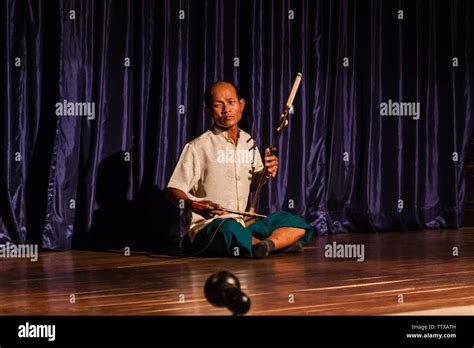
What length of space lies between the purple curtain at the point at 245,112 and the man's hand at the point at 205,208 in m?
0.73

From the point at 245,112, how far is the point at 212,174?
35.9 inches

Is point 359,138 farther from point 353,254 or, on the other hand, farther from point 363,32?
point 353,254

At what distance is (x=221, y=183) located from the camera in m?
4.24

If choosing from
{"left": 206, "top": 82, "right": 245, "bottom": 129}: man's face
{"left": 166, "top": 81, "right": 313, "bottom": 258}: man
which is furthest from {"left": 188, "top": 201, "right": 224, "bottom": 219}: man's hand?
{"left": 206, "top": 82, "right": 245, "bottom": 129}: man's face

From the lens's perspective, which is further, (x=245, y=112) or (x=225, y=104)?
(x=245, y=112)

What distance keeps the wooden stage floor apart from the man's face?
2.22 ft

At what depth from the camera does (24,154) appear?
15.0 ft

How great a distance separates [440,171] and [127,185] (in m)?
2.07

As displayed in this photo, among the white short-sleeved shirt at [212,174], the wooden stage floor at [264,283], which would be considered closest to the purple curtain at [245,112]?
the wooden stage floor at [264,283]

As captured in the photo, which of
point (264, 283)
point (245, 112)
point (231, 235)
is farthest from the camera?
point (245, 112)

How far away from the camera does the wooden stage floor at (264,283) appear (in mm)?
2855

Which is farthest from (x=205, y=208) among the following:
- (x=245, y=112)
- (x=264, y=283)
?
(x=245, y=112)

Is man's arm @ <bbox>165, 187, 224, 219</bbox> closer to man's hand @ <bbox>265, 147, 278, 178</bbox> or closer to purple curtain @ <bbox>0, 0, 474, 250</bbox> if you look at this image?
man's hand @ <bbox>265, 147, 278, 178</bbox>

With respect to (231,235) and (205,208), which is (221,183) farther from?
(231,235)
